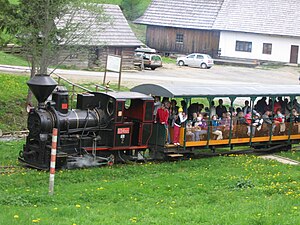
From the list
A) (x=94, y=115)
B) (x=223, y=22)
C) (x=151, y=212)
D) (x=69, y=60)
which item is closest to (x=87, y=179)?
(x=94, y=115)

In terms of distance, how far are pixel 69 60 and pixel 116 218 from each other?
110 feet

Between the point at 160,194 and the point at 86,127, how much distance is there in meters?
5.41

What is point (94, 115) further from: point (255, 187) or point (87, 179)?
point (255, 187)

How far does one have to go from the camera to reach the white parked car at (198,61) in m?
57.2

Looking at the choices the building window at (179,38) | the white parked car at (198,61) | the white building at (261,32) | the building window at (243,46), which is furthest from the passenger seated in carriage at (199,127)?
the building window at (179,38)

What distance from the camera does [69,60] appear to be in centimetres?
4544

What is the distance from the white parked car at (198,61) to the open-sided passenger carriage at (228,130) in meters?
30.4

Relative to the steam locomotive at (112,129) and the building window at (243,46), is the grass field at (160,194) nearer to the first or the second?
the steam locomotive at (112,129)

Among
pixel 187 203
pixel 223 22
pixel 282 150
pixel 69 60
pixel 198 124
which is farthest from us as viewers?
pixel 223 22

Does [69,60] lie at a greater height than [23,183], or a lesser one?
greater

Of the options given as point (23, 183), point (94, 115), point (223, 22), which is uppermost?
point (223, 22)

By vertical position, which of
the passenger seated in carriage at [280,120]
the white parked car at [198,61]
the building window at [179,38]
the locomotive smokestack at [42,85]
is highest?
the building window at [179,38]

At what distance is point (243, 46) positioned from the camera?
64125 millimetres

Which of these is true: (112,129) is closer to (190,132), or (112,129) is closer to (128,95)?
(128,95)
